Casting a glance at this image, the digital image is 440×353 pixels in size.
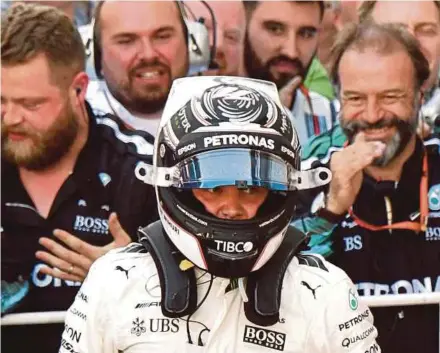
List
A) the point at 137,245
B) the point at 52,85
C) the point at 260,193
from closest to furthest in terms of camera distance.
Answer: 1. the point at 260,193
2. the point at 137,245
3. the point at 52,85

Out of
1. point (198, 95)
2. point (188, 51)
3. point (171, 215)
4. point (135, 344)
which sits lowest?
A: point (135, 344)

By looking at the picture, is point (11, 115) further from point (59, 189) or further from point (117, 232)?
point (117, 232)

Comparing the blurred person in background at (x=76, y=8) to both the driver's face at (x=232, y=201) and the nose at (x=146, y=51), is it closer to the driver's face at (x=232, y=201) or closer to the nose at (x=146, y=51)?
the nose at (x=146, y=51)

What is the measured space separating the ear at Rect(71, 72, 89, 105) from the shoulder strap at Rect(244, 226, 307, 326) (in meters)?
1.85

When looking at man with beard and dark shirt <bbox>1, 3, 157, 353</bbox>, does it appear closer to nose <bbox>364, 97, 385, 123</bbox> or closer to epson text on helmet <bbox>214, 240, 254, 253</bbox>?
nose <bbox>364, 97, 385, 123</bbox>

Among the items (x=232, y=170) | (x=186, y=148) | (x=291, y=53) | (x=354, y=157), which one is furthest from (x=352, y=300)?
(x=291, y=53)

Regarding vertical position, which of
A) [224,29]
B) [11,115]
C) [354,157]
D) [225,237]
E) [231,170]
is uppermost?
[224,29]

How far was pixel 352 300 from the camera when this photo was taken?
2.05 metres

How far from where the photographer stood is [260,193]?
2.03 m

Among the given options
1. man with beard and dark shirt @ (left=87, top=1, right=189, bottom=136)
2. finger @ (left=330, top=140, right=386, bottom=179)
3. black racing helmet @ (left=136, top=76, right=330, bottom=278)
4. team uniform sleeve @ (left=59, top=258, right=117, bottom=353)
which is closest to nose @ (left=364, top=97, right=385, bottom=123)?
finger @ (left=330, top=140, right=386, bottom=179)

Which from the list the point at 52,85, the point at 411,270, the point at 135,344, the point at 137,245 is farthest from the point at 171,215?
the point at 411,270

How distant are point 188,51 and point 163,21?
6.8 inches

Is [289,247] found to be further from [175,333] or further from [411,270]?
[411,270]

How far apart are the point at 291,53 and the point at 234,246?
1934 mm
